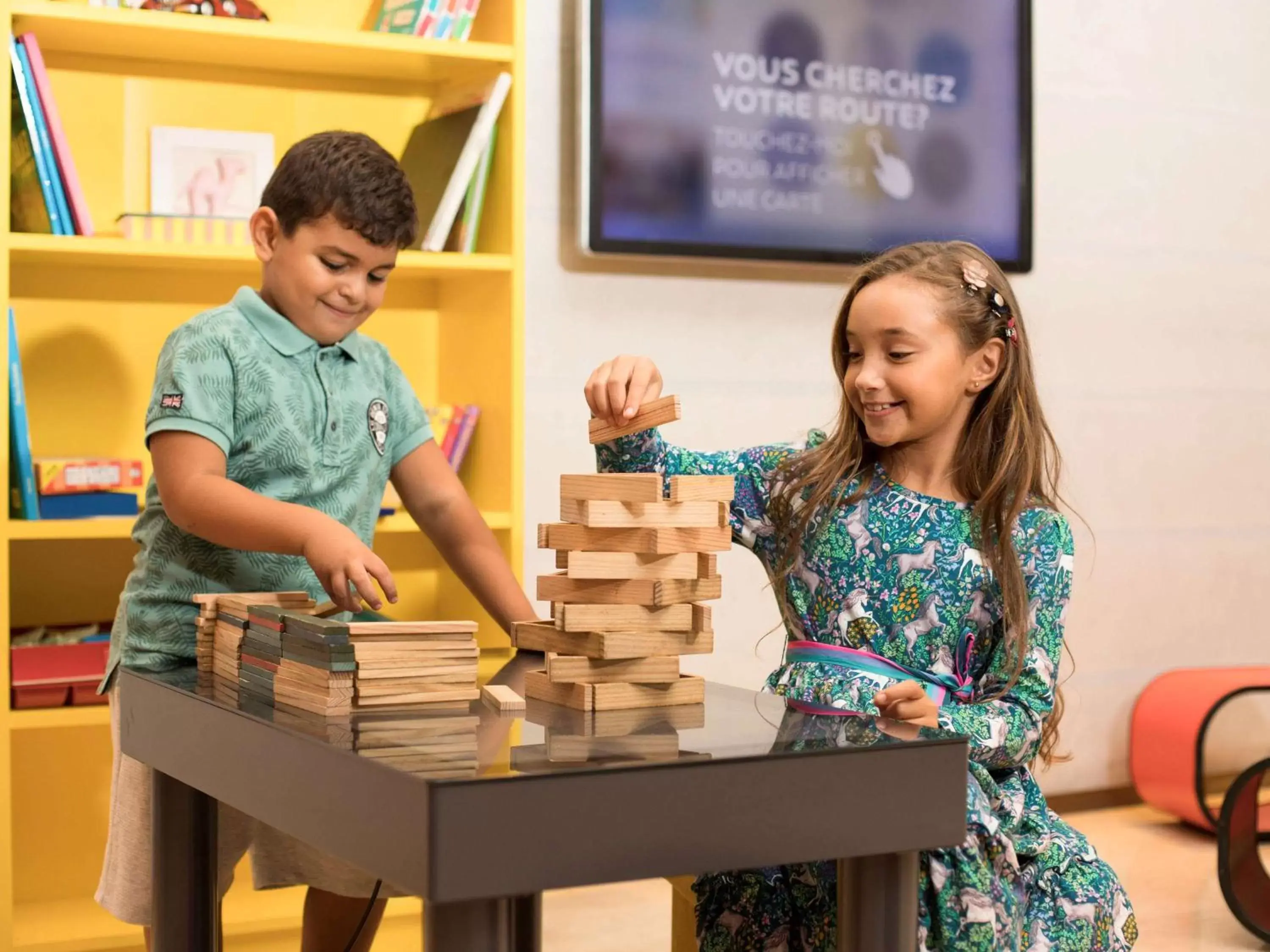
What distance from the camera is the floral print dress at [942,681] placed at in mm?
1412

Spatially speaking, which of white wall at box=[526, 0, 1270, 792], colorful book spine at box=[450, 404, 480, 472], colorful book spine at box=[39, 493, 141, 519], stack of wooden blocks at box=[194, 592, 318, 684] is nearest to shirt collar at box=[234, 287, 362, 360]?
stack of wooden blocks at box=[194, 592, 318, 684]

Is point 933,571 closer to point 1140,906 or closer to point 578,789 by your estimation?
point 578,789

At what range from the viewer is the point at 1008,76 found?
3.81 meters

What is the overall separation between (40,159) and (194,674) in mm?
1356

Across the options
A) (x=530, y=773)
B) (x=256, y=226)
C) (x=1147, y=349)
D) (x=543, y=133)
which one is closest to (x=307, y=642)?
(x=530, y=773)

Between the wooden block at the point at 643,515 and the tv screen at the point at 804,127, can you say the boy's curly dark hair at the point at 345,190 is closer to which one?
the wooden block at the point at 643,515

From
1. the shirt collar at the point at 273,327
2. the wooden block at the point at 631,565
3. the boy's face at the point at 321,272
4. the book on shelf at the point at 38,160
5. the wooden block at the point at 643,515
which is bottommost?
the wooden block at the point at 631,565

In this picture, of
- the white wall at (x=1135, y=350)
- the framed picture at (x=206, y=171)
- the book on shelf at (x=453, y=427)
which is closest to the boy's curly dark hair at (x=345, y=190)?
the book on shelf at (x=453, y=427)

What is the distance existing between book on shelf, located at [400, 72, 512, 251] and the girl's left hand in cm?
165

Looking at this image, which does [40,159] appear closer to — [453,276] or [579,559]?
[453,276]

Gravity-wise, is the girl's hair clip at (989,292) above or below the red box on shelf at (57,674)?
above

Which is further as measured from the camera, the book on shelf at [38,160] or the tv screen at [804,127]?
the tv screen at [804,127]

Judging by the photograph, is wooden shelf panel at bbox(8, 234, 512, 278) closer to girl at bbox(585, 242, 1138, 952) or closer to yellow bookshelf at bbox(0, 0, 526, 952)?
yellow bookshelf at bbox(0, 0, 526, 952)

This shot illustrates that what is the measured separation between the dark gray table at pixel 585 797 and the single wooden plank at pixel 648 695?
0.7 inches
